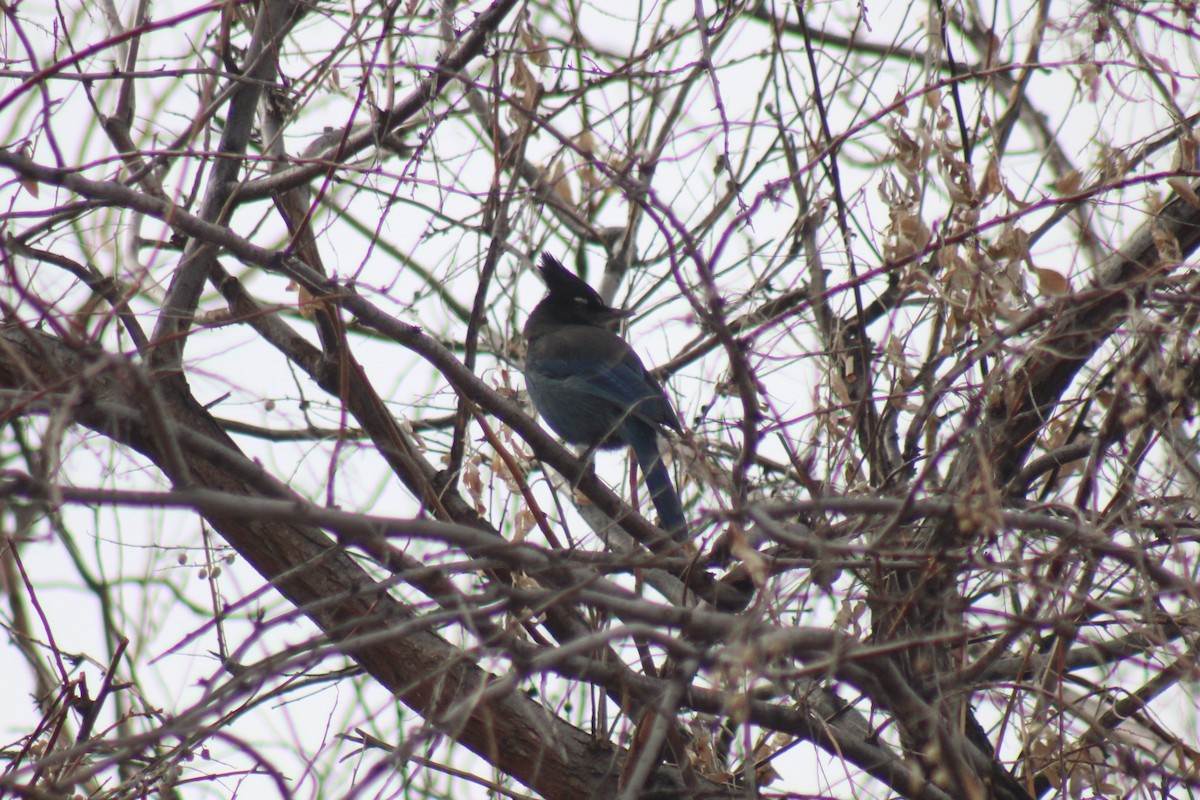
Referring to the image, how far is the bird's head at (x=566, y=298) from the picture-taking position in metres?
7.00

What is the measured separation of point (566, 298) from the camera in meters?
7.20

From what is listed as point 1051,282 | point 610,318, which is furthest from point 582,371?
point 1051,282

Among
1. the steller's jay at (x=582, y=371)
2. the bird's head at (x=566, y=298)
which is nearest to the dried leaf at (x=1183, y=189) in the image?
the steller's jay at (x=582, y=371)

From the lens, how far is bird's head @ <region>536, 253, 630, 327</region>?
23.0 feet

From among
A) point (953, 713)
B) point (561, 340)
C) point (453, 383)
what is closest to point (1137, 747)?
point (953, 713)

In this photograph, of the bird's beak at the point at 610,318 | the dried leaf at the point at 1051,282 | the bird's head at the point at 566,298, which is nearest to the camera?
the dried leaf at the point at 1051,282

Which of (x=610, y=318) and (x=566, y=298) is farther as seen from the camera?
(x=566, y=298)

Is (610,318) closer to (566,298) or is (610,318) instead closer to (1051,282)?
(566,298)

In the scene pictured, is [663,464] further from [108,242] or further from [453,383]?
[108,242]

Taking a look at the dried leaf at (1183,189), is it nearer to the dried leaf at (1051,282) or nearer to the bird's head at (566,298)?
the dried leaf at (1051,282)

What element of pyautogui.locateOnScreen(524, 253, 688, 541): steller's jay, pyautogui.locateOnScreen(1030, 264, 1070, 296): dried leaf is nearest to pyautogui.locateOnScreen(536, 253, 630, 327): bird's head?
pyautogui.locateOnScreen(524, 253, 688, 541): steller's jay

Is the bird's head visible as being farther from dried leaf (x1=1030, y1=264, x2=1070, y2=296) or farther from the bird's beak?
dried leaf (x1=1030, y1=264, x2=1070, y2=296)

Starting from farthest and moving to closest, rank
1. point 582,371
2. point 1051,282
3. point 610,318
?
point 582,371
point 610,318
point 1051,282

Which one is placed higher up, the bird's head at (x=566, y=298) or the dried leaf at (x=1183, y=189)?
the bird's head at (x=566, y=298)
